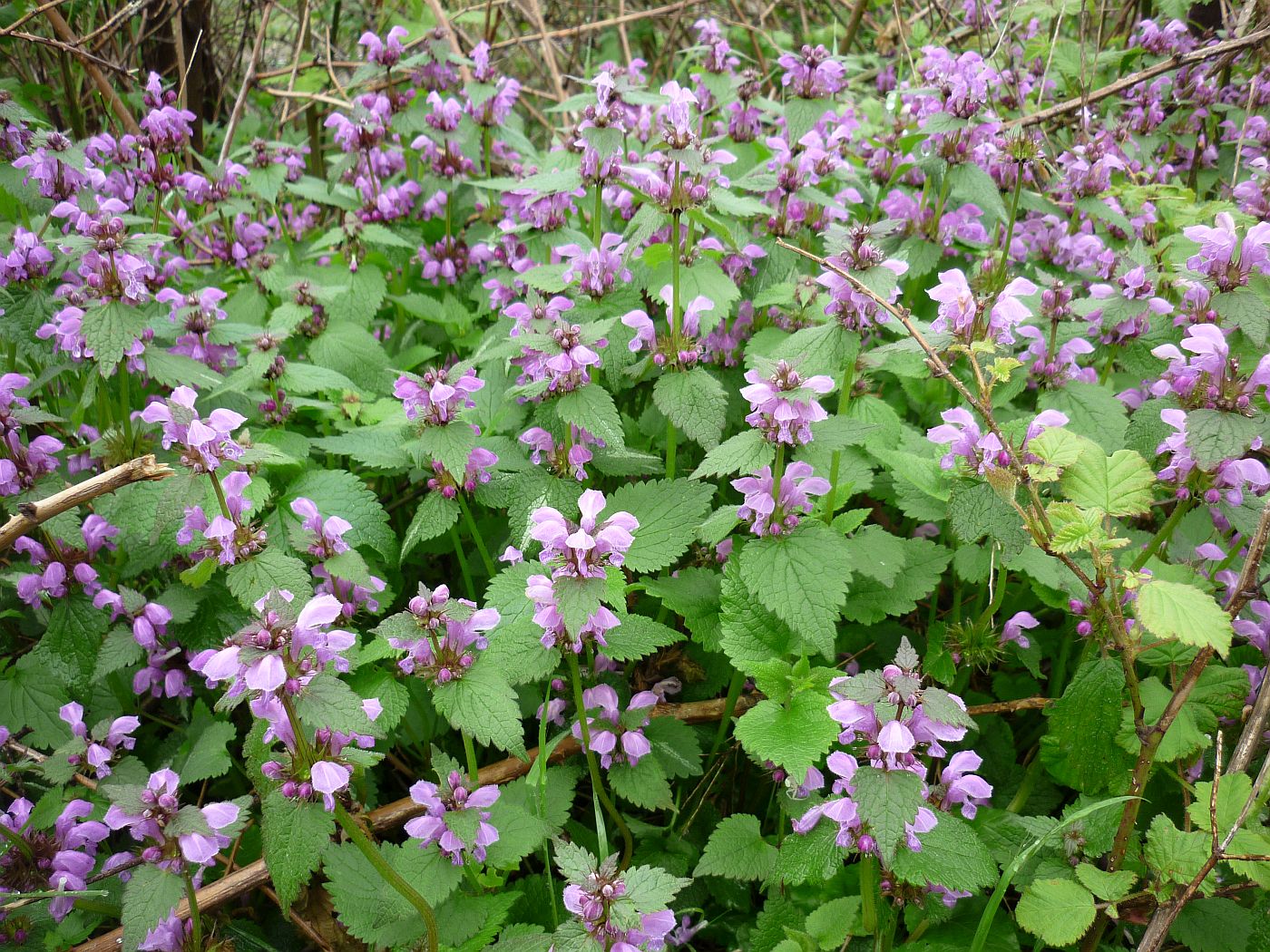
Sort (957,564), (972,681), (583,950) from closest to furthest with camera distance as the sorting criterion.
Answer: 1. (583,950)
2. (957,564)
3. (972,681)

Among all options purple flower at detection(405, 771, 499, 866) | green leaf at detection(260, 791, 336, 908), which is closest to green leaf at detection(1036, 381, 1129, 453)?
purple flower at detection(405, 771, 499, 866)

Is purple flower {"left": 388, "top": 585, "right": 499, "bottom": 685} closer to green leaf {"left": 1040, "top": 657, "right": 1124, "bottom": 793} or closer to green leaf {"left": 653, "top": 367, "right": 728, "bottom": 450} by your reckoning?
green leaf {"left": 653, "top": 367, "right": 728, "bottom": 450}

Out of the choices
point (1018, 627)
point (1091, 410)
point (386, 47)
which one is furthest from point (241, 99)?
point (1018, 627)

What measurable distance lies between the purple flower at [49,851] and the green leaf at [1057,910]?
2290 mm

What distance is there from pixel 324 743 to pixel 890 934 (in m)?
1.39

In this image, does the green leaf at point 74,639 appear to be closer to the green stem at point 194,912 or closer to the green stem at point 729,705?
the green stem at point 194,912

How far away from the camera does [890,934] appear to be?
2.08 meters

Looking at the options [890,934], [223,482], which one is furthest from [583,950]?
[223,482]

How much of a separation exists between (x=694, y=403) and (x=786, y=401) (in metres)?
0.46

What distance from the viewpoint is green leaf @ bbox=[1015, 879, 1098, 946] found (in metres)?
1.89

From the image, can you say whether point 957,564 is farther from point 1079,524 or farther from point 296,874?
point 296,874

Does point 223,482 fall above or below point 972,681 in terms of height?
above

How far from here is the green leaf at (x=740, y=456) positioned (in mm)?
2088

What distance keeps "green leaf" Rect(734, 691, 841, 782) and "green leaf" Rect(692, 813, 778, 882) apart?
0.86 ft
